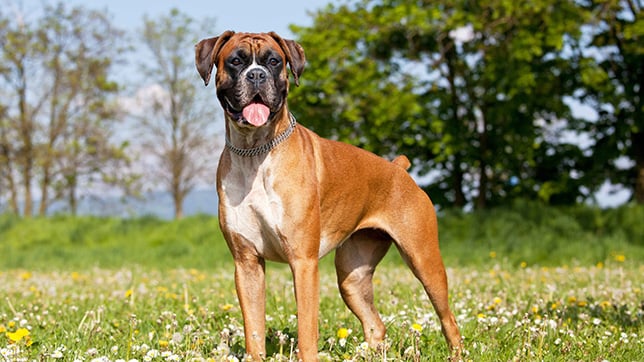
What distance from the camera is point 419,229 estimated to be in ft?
15.7

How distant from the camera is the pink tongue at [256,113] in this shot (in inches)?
156

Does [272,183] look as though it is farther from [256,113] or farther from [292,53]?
[292,53]

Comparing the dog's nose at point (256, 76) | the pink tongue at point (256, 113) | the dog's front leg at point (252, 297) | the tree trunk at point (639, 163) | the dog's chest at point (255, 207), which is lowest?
the dog's front leg at point (252, 297)

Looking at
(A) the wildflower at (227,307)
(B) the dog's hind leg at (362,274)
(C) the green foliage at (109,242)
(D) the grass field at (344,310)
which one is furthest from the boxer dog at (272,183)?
(C) the green foliage at (109,242)

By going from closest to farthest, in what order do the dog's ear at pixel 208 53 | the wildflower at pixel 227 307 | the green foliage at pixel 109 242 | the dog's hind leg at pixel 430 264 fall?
the dog's ear at pixel 208 53, the dog's hind leg at pixel 430 264, the wildflower at pixel 227 307, the green foliage at pixel 109 242

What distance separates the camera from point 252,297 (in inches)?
169

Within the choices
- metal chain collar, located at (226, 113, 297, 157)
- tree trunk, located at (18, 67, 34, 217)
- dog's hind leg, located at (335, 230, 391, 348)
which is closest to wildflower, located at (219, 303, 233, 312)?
dog's hind leg, located at (335, 230, 391, 348)

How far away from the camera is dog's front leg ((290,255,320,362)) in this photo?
13.2ft

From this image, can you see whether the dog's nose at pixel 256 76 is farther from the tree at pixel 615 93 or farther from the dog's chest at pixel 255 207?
the tree at pixel 615 93

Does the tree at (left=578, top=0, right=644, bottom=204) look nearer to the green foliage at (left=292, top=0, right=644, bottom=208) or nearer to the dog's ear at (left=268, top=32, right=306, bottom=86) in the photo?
the green foliage at (left=292, top=0, right=644, bottom=208)

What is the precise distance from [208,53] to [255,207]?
3.09 ft

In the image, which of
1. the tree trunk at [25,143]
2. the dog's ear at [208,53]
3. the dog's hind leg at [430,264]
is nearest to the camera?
the dog's ear at [208,53]

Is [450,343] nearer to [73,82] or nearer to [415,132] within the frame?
[415,132]

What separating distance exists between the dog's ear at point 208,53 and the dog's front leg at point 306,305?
1.19 m
